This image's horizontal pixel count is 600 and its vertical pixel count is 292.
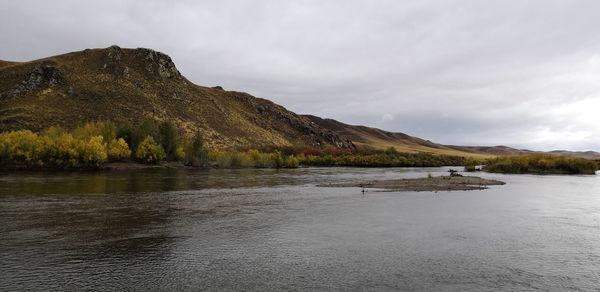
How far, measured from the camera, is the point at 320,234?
2472 centimetres

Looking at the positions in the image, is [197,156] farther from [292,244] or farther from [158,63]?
[292,244]

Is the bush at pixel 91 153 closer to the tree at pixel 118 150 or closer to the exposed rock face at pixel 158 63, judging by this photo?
the tree at pixel 118 150

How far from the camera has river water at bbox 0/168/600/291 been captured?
16312mm

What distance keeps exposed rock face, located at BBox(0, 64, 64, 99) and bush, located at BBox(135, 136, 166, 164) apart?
64549 millimetres

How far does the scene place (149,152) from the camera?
9500cm

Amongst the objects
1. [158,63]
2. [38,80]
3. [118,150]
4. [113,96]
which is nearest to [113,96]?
[113,96]

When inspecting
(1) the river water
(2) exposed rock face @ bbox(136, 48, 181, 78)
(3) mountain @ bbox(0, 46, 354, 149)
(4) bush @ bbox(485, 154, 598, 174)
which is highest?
(2) exposed rock face @ bbox(136, 48, 181, 78)

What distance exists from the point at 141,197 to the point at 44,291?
26406 millimetres

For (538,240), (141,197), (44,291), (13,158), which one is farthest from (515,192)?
(13,158)

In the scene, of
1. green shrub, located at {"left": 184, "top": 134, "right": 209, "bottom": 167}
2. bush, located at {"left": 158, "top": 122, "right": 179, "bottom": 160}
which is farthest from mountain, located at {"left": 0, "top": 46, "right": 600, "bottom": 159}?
bush, located at {"left": 158, "top": 122, "right": 179, "bottom": 160}

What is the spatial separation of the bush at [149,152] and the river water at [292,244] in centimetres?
5560

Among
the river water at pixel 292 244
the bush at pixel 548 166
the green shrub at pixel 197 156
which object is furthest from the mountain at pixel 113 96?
the river water at pixel 292 244

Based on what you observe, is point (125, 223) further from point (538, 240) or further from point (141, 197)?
point (538, 240)

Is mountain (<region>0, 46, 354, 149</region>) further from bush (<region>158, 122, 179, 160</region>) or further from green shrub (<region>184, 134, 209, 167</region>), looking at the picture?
bush (<region>158, 122, 179, 160</region>)
